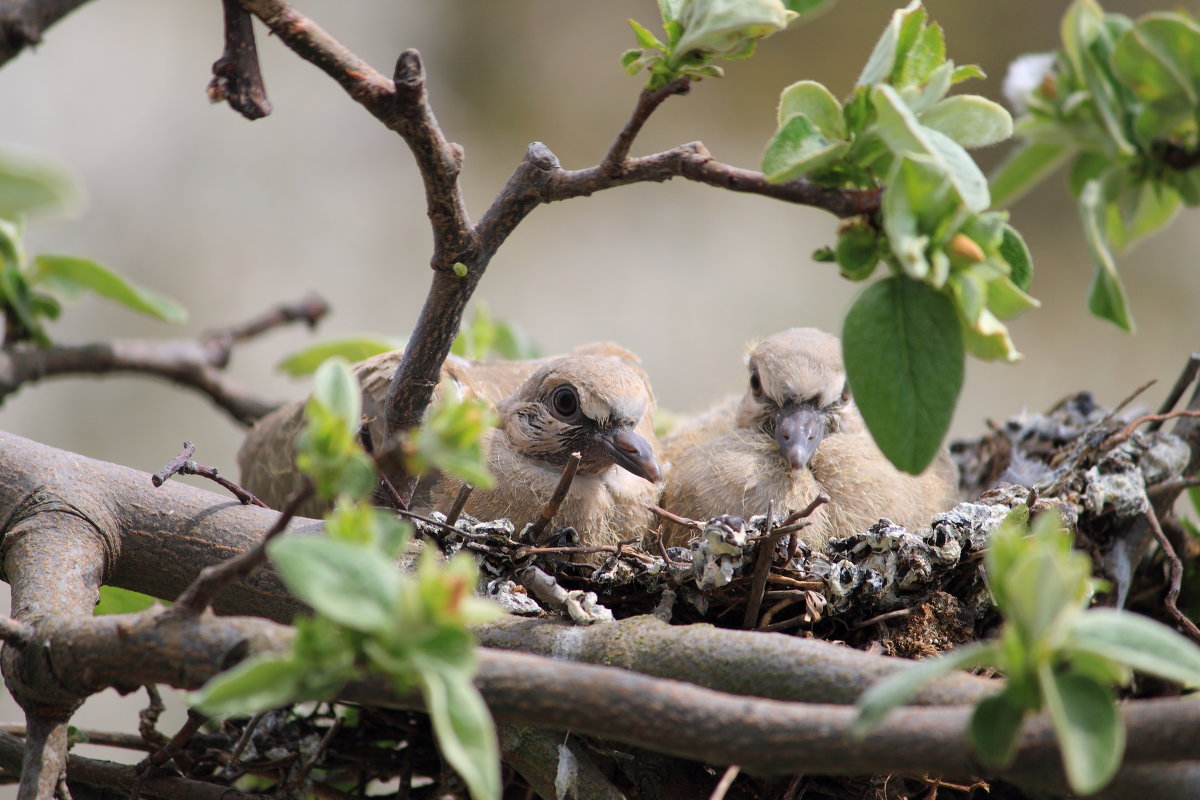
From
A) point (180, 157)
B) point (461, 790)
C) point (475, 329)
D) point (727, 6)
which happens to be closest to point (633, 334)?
point (180, 157)

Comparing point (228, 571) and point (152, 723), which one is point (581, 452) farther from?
point (228, 571)

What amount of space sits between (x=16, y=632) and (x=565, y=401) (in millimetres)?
1180

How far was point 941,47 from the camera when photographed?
3.37 feet

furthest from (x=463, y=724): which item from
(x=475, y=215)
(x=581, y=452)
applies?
(x=475, y=215)

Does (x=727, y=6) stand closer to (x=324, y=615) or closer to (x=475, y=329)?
(x=324, y=615)

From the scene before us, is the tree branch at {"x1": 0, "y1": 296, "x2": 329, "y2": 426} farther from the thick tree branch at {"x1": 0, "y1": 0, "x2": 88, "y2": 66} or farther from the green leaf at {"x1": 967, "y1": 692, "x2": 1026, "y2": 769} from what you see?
the green leaf at {"x1": 967, "y1": 692, "x2": 1026, "y2": 769}

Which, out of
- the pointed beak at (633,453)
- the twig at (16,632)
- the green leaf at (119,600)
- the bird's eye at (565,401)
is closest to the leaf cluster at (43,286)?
the green leaf at (119,600)

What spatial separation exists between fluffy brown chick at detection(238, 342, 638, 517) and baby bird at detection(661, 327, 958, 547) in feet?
1.02

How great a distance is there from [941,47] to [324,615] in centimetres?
74

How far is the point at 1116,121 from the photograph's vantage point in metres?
0.94

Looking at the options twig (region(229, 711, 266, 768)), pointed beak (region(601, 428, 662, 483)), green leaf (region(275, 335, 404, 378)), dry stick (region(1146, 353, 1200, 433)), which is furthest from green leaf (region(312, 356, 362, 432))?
dry stick (region(1146, 353, 1200, 433))

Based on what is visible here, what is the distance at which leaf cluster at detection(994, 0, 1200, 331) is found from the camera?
36.2 inches

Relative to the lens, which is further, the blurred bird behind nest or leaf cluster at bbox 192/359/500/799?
the blurred bird behind nest

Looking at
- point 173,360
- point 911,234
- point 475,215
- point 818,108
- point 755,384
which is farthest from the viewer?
point 475,215
